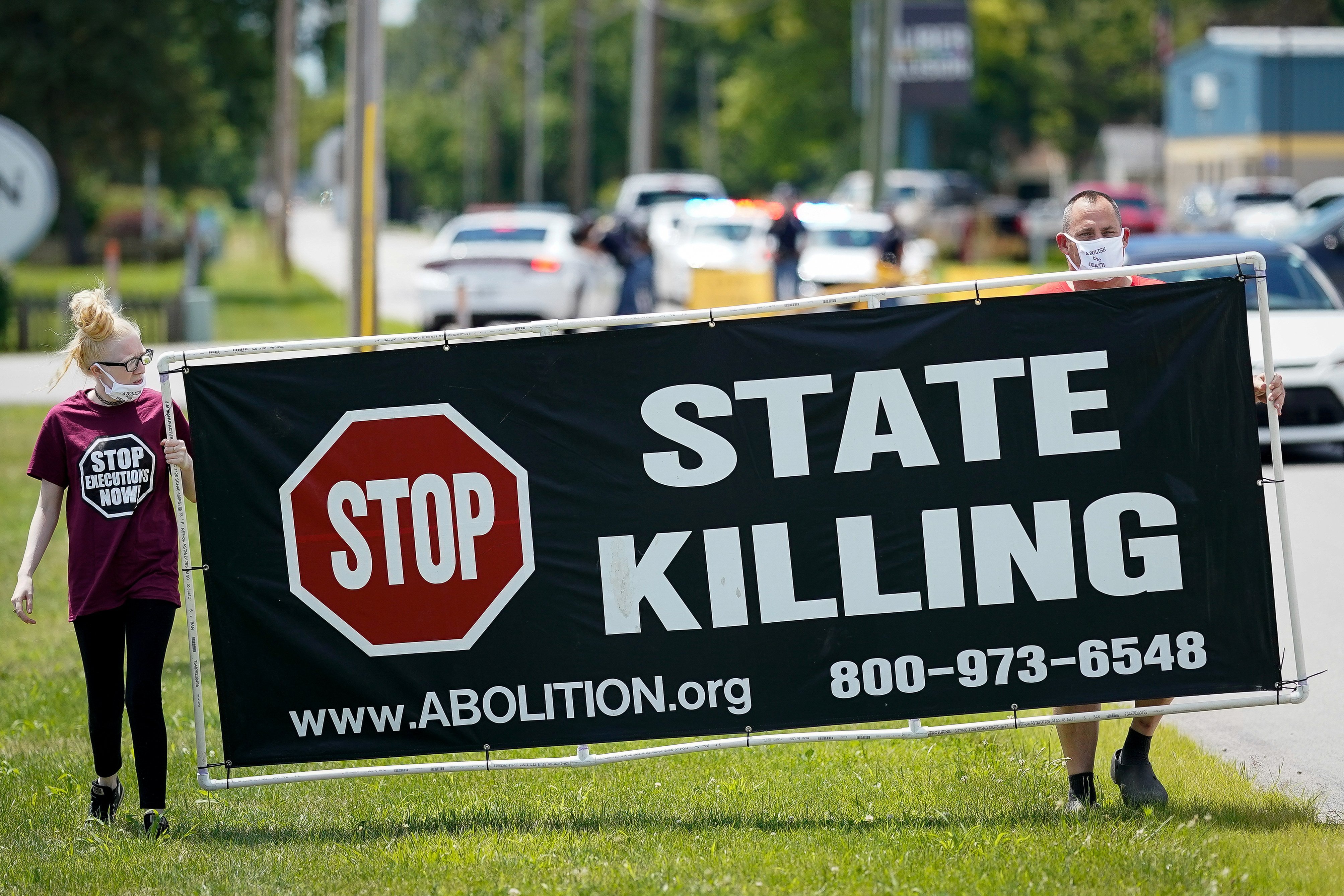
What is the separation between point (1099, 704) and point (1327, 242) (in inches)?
705

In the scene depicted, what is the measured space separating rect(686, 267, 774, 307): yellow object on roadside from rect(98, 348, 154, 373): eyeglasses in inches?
680

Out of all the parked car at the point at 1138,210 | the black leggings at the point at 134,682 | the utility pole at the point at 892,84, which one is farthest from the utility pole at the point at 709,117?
the black leggings at the point at 134,682

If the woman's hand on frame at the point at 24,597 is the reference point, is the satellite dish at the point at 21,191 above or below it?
above

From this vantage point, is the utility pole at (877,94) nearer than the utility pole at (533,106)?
Yes

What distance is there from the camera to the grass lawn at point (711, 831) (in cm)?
479

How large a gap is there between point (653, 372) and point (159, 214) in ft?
203

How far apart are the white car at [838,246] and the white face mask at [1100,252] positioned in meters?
18.9

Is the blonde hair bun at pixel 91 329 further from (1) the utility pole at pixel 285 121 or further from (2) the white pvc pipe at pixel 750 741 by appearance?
(1) the utility pole at pixel 285 121

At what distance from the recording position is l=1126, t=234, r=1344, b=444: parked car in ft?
41.1

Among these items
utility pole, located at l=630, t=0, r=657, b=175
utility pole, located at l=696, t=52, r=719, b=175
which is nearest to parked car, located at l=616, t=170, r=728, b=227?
utility pole, located at l=630, t=0, r=657, b=175

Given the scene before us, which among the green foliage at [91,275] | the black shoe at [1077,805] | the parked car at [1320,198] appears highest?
the parked car at [1320,198]

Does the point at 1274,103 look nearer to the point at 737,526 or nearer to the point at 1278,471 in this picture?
the point at 1278,471

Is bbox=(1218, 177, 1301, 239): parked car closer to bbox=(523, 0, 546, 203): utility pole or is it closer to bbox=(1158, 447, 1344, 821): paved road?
bbox=(1158, 447, 1344, 821): paved road

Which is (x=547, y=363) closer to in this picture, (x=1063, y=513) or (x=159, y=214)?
(x=1063, y=513)
